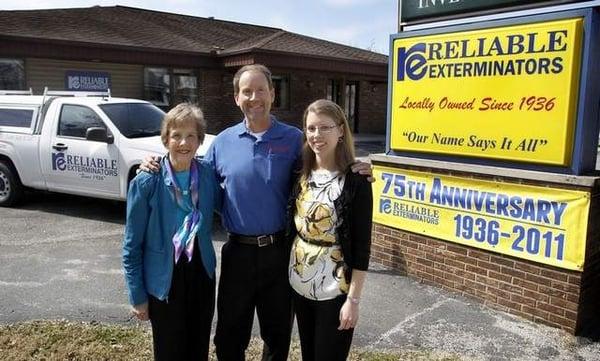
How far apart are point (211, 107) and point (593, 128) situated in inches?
561

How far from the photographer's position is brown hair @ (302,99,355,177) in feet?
7.89

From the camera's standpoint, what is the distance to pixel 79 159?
7234mm

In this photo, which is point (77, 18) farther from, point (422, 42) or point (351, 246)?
point (351, 246)

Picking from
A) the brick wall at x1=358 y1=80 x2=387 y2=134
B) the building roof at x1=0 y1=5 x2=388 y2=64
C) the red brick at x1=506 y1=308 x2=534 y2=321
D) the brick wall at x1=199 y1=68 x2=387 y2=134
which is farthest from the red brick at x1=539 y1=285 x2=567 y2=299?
the brick wall at x1=358 y1=80 x2=387 y2=134

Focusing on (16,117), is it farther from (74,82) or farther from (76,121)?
(74,82)

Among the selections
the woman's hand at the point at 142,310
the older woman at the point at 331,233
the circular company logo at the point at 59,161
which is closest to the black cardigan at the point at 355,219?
the older woman at the point at 331,233

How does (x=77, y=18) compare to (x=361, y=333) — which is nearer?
(x=361, y=333)

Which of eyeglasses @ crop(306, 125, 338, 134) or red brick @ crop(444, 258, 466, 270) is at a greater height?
eyeglasses @ crop(306, 125, 338, 134)

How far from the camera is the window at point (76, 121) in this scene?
7312 mm

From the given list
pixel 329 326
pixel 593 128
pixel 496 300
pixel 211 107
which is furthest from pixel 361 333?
pixel 211 107

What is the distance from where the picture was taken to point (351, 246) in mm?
2387

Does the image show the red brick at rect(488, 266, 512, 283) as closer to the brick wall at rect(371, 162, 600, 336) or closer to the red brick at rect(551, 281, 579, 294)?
the brick wall at rect(371, 162, 600, 336)

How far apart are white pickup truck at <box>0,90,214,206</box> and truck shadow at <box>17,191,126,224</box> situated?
38 cm

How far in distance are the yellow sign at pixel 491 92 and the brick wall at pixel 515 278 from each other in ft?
1.43
